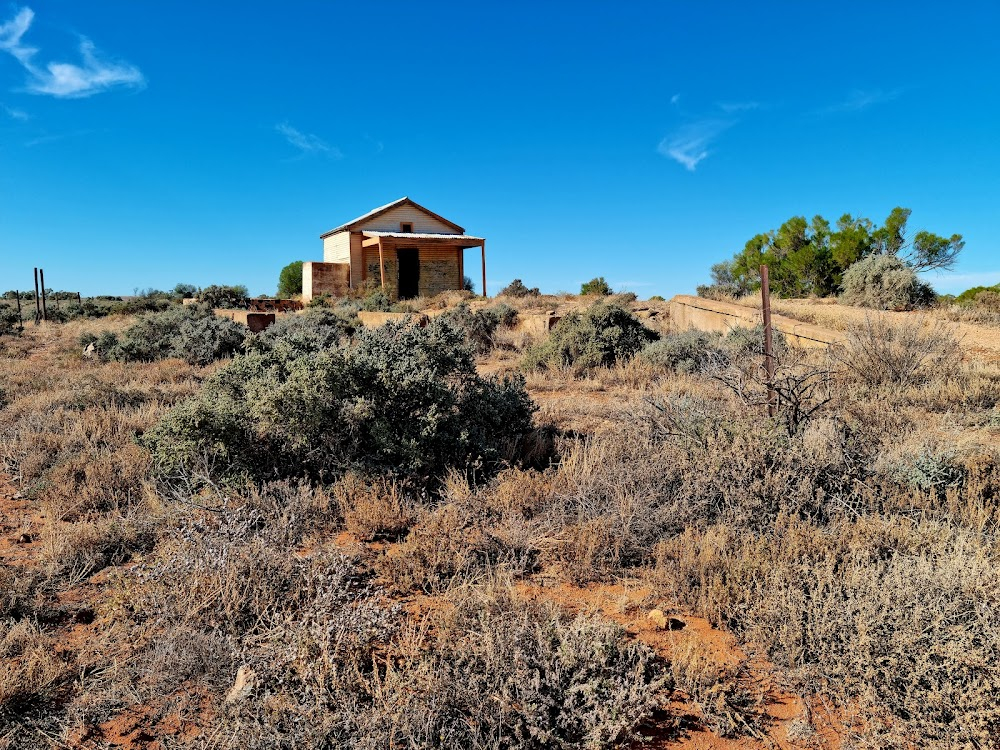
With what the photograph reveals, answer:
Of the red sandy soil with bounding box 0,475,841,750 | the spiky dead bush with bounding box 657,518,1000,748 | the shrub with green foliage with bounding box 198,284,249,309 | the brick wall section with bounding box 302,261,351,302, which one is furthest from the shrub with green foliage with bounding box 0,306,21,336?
the spiky dead bush with bounding box 657,518,1000,748

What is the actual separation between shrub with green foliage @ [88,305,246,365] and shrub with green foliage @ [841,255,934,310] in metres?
13.7

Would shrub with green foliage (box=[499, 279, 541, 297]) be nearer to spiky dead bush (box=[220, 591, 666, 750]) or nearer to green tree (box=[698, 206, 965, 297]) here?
green tree (box=[698, 206, 965, 297])

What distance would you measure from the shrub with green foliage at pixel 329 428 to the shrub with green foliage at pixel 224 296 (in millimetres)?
20697

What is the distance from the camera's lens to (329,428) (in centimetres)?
454

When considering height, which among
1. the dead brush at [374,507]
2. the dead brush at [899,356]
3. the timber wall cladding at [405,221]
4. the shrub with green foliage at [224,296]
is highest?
the timber wall cladding at [405,221]

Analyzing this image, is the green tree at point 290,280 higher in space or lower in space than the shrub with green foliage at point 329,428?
higher

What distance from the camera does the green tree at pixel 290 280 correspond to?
3556cm

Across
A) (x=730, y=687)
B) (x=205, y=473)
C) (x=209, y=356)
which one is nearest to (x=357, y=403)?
(x=205, y=473)

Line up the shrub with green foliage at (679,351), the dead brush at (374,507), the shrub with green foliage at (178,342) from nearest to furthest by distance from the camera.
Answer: the dead brush at (374,507) < the shrub with green foliage at (679,351) < the shrub with green foliage at (178,342)

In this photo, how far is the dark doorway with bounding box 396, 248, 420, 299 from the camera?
24766 mm

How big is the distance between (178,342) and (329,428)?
9101 mm

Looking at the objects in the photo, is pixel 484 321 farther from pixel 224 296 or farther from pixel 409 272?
pixel 224 296

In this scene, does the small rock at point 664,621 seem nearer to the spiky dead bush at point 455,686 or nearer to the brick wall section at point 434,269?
the spiky dead bush at point 455,686

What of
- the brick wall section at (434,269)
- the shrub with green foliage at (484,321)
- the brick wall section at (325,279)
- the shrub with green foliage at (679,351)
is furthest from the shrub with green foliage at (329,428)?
the brick wall section at (325,279)
